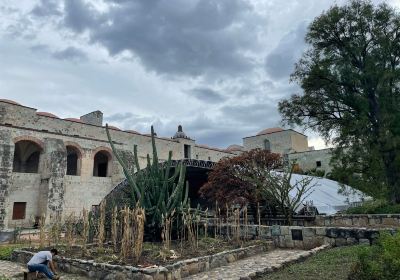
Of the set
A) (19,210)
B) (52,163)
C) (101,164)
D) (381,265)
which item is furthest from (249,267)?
(101,164)

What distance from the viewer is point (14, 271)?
7836 mm

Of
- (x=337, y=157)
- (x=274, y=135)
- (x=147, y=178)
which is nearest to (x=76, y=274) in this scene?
(x=147, y=178)

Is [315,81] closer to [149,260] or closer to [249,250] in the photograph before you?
[249,250]

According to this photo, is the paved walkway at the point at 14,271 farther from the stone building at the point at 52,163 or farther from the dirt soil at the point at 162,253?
the stone building at the point at 52,163

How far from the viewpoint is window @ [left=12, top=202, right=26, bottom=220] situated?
63.7 feet

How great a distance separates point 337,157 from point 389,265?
13.5m

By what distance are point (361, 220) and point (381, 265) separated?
31.4 feet

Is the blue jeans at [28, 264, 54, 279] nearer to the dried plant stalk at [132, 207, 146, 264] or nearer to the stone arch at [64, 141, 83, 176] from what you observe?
the dried plant stalk at [132, 207, 146, 264]

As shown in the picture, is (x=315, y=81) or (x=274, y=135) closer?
(x=315, y=81)

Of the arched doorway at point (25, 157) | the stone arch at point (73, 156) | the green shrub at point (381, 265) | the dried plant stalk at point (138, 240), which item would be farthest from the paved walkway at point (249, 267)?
the arched doorway at point (25, 157)

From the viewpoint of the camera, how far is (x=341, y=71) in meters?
17.0

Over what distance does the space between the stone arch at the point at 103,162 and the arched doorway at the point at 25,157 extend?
438 centimetres

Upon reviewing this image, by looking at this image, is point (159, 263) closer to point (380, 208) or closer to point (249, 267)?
point (249, 267)

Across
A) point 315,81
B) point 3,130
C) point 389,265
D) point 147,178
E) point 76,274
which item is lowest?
Answer: point 76,274
